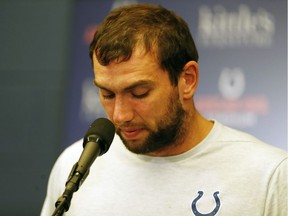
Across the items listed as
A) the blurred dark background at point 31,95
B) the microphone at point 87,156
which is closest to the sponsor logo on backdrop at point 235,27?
the blurred dark background at point 31,95

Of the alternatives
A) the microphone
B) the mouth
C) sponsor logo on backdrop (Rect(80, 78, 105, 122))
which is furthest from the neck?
sponsor logo on backdrop (Rect(80, 78, 105, 122))

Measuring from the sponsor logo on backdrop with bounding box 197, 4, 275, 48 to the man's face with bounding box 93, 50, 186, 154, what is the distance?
4.34 feet

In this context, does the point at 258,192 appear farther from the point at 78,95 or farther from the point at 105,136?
the point at 78,95

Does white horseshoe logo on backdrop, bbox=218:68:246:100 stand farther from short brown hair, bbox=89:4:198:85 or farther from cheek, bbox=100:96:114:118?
cheek, bbox=100:96:114:118

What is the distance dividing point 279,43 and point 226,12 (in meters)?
0.31

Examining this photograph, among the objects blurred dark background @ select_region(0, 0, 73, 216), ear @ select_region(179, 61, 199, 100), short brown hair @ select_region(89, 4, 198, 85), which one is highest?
short brown hair @ select_region(89, 4, 198, 85)

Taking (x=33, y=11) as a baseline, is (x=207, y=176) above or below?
below

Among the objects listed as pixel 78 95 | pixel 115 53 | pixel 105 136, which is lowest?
pixel 78 95

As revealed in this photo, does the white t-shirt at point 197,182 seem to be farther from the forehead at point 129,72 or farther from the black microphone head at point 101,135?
the black microphone head at point 101,135

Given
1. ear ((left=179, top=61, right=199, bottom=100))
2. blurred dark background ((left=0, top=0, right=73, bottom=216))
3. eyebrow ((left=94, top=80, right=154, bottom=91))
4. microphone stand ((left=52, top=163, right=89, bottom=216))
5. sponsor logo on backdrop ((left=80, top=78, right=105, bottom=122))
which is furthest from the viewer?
blurred dark background ((left=0, top=0, right=73, bottom=216))

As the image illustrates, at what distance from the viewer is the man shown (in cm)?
180

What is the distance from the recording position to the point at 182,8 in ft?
10.8

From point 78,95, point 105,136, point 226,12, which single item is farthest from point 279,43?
point 105,136

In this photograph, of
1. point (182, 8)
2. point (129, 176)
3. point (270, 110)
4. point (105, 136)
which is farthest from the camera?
point (182, 8)
